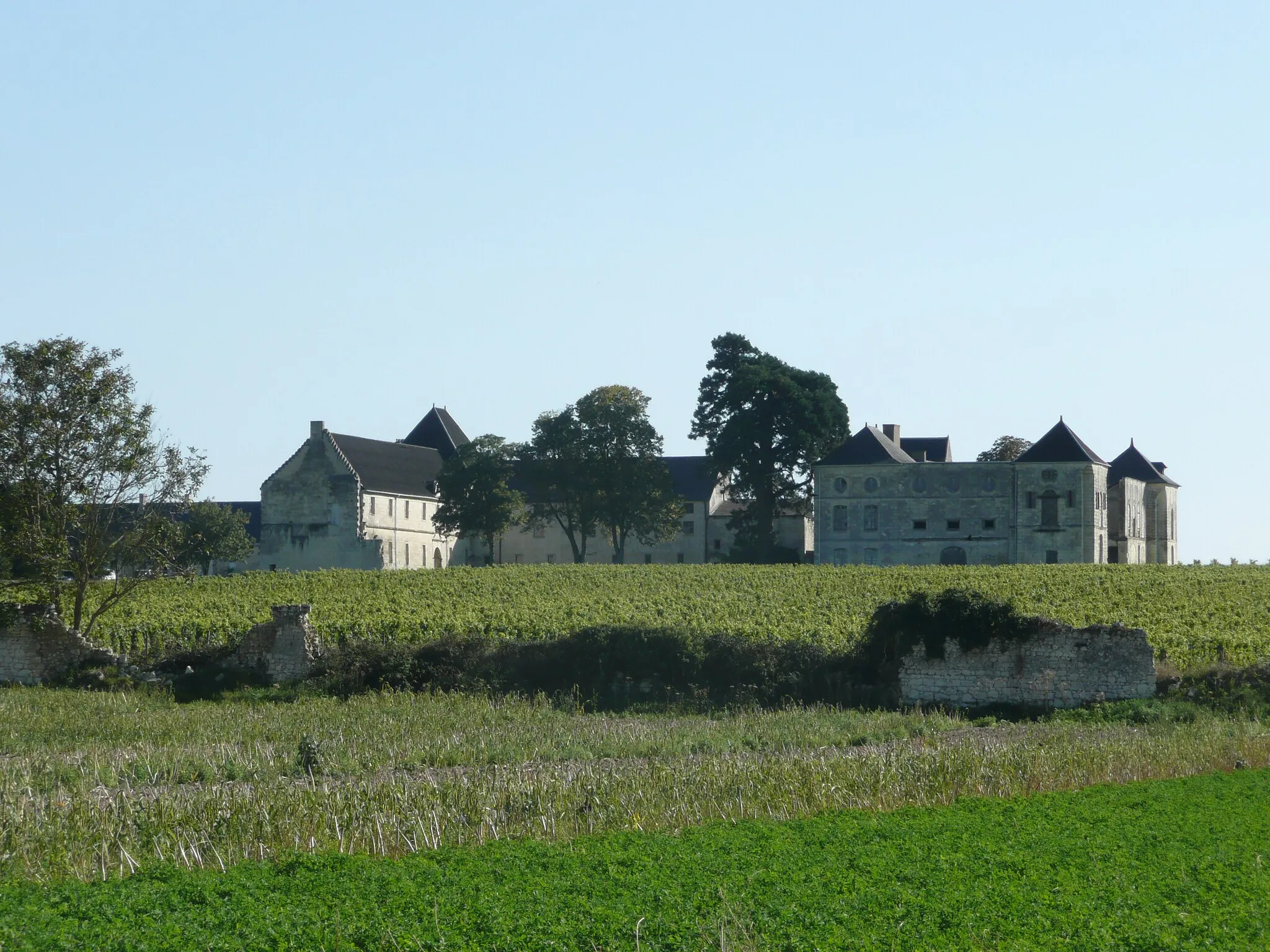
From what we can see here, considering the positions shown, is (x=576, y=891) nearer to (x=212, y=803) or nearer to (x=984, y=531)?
(x=212, y=803)

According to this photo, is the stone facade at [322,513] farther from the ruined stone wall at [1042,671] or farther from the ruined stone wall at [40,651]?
the ruined stone wall at [1042,671]

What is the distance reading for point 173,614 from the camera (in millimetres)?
38562

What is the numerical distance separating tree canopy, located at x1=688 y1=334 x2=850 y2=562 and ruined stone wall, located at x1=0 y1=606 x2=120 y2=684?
41.9 meters

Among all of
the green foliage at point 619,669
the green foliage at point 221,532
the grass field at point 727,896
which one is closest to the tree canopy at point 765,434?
the green foliage at point 221,532

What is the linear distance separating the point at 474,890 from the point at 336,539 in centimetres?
6304

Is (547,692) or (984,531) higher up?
(984,531)

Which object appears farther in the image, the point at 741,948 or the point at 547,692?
the point at 547,692

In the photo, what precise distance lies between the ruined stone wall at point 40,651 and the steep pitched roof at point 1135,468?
6167cm

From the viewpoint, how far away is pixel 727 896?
34.7 feet

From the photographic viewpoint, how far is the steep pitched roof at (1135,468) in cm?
8162

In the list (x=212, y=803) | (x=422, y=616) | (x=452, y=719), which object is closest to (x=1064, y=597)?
(x=422, y=616)

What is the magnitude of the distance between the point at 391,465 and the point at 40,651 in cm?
4495

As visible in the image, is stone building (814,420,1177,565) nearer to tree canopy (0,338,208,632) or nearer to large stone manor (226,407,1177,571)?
large stone manor (226,407,1177,571)

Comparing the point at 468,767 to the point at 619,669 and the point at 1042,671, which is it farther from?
the point at 1042,671
